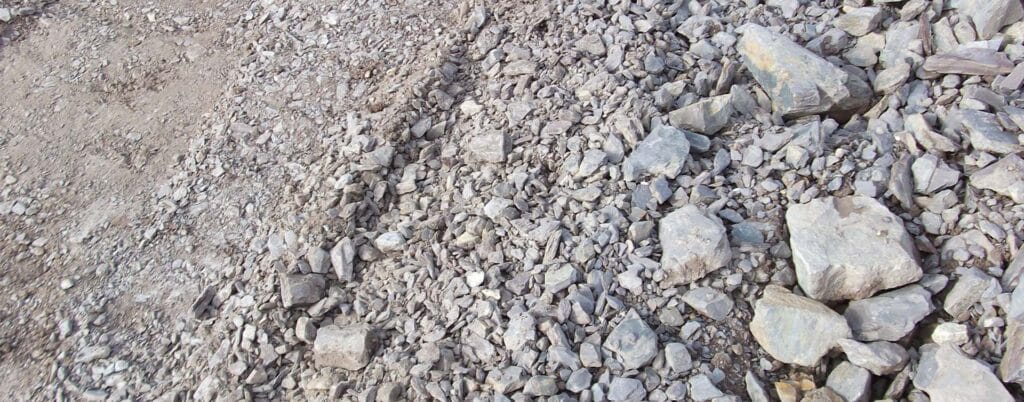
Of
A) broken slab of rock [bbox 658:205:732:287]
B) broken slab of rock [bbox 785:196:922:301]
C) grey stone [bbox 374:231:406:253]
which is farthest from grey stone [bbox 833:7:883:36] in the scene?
grey stone [bbox 374:231:406:253]

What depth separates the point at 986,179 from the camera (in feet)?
10.0

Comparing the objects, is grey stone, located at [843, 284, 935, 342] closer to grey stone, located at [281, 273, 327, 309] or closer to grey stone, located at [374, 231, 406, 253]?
grey stone, located at [374, 231, 406, 253]

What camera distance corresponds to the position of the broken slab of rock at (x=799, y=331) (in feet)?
9.07

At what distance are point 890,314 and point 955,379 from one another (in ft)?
1.03

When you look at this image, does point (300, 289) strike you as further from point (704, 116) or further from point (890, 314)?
point (890, 314)

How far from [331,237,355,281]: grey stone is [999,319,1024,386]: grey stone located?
2.61 m

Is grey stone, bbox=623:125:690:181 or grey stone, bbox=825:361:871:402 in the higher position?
grey stone, bbox=623:125:690:181

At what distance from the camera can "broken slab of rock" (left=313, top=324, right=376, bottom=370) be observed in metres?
2.88

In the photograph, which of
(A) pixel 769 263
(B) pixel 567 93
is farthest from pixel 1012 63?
(B) pixel 567 93

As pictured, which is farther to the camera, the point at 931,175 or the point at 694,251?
the point at 931,175

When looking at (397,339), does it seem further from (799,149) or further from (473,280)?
(799,149)

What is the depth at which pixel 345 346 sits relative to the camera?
114 inches

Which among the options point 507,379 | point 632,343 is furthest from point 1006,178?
point 507,379

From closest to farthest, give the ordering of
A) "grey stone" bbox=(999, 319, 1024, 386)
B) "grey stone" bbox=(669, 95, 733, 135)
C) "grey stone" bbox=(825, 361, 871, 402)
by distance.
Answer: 1. "grey stone" bbox=(999, 319, 1024, 386)
2. "grey stone" bbox=(825, 361, 871, 402)
3. "grey stone" bbox=(669, 95, 733, 135)
